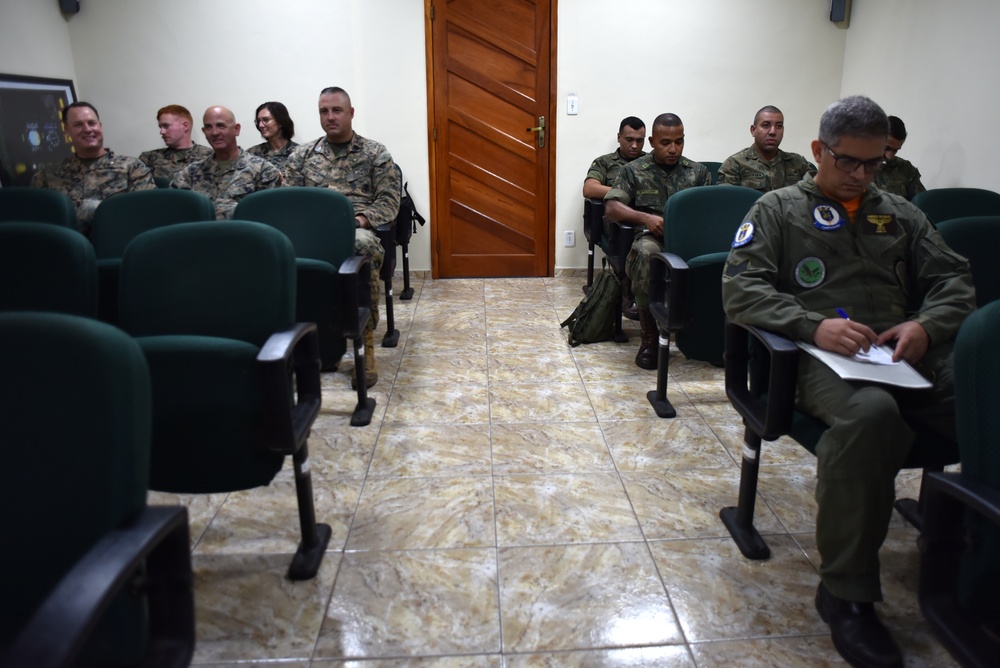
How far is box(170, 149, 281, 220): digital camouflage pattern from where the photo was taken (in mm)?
3702

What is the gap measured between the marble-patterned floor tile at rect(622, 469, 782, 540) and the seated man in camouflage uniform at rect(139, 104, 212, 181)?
144 inches

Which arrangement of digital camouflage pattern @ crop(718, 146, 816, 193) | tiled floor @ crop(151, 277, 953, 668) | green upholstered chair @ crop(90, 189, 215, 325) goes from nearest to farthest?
tiled floor @ crop(151, 277, 953, 668)
green upholstered chair @ crop(90, 189, 215, 325)
digital camouflage pattern @ crop(718, 146, 816, 193)

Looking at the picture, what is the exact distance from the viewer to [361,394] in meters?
2.80

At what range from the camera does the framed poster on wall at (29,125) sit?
162 inches

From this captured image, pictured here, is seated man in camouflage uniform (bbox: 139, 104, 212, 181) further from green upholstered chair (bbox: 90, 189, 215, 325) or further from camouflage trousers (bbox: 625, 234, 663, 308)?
camouflage trousers (bbox: 625, 234, 663, 308)

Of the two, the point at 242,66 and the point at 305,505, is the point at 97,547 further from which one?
the point at 242,66

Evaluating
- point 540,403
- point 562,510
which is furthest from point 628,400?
point 562,510

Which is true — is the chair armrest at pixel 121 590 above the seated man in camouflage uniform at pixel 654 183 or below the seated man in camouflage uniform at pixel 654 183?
below

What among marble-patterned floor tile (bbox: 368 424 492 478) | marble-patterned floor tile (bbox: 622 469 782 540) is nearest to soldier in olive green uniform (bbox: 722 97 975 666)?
marble-patterned floor tile (bbox: 622 469 782 540)

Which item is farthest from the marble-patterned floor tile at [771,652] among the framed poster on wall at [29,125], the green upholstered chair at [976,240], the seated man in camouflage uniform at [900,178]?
Answer: the framed poster on wall at [29,125]

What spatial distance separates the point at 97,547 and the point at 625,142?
4.24 metres

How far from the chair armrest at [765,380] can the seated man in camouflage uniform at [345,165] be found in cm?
220

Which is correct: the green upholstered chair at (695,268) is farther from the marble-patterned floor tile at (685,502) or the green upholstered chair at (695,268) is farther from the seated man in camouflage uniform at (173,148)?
the seated man in camouflage uniform at (173,148)

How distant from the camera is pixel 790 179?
3.99 meters
